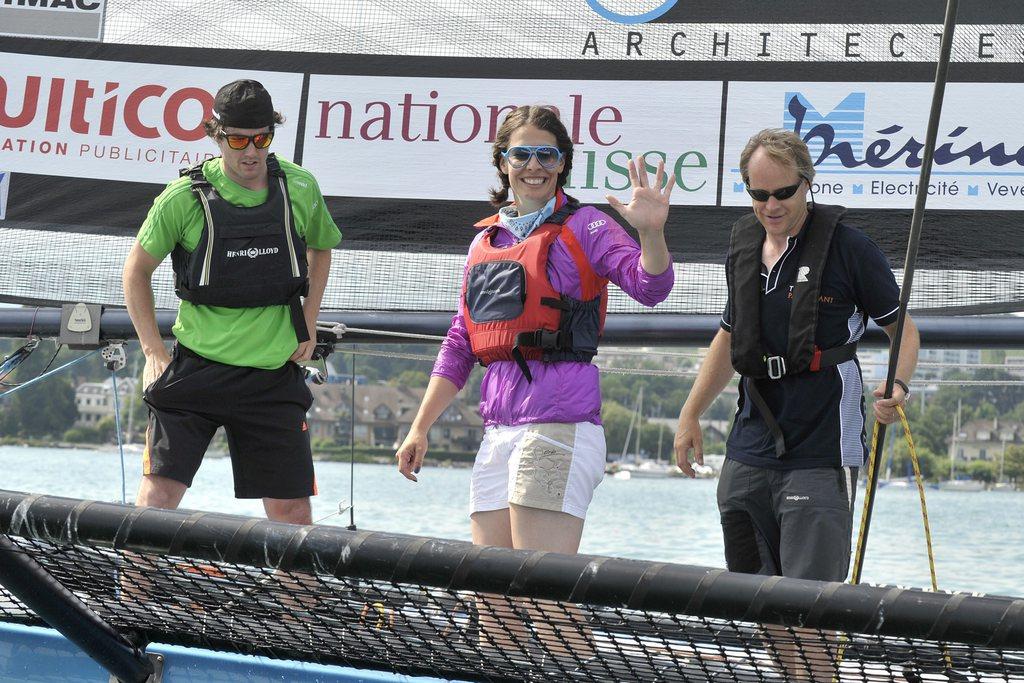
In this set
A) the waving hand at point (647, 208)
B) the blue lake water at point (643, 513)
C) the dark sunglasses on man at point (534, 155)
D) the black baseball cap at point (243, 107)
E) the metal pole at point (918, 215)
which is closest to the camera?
the metal pole at point (918, 215)

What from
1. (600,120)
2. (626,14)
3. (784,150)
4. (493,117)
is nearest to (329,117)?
(493,117)

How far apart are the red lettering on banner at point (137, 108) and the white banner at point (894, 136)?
1725 millimetres

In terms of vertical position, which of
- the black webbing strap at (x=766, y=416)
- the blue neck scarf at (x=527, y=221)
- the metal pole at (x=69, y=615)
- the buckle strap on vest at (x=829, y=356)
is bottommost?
the metal pole at (x=69, y=615)

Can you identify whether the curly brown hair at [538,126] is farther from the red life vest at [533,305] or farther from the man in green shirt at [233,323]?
the man in green shirt at [233,323]

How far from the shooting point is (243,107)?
275cm

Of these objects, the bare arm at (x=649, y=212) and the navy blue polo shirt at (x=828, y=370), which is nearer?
the bare arm at (x=649, y=212)

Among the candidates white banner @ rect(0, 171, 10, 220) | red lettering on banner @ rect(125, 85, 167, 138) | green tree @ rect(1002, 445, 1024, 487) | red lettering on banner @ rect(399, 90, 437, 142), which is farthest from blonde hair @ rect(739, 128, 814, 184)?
green tree @ rect(1002, 445, 1024, 487)

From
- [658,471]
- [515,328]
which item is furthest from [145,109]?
[658,471]

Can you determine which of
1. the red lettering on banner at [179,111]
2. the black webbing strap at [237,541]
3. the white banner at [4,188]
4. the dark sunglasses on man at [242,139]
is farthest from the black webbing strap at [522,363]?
the white banner at [4,188]

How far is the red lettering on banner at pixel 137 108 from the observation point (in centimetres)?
396

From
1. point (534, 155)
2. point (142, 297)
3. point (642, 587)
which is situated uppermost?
point (534, 155)

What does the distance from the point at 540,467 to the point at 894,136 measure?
5.84ft

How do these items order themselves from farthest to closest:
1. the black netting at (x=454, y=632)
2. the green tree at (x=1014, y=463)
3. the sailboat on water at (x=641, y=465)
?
1. the sailboat on water at (x=641, y=465)
2. the green tree at (x=1014, y=463)
3. the black netting at (x=454, y=632)

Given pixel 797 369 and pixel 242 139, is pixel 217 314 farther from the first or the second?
pixel 797 369
